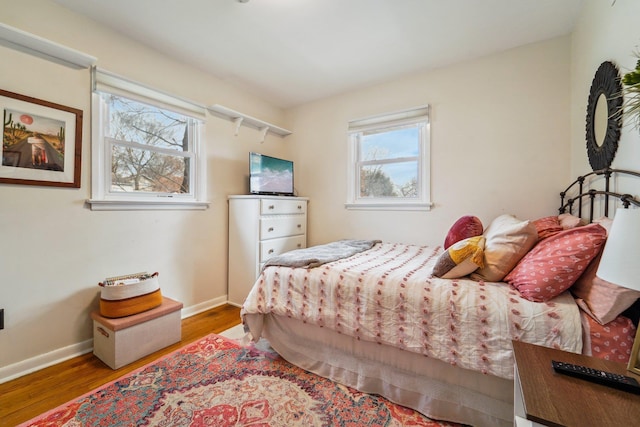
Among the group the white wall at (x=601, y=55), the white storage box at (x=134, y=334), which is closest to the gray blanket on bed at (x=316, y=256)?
the white storage box at (x=134, y=334)

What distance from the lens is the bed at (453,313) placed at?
1154 mm

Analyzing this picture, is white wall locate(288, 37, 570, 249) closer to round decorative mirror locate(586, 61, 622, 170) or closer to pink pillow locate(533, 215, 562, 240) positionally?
round decorative mirror locate(586, 61, 622, 170)

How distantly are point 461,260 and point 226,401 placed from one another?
1537 millimetres

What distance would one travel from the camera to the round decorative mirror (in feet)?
4.66

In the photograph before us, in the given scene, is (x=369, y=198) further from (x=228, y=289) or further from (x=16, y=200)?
(x=16, y=200)

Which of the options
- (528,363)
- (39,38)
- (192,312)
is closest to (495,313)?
(528,363)

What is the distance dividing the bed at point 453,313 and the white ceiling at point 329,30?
1.37m

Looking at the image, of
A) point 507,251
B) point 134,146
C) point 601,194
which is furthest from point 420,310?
point 134,146

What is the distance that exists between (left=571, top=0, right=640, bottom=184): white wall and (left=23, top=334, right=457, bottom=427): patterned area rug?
168 centimetres

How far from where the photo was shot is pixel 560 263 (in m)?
1.19

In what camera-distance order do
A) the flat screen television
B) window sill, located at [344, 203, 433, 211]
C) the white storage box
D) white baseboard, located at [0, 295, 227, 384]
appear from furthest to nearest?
1. the flat screen television
2. window sill, located at [344, 203, 433, 211]
3. the white storage box
4. white baseboard, located at [0, 295, 227, 384]

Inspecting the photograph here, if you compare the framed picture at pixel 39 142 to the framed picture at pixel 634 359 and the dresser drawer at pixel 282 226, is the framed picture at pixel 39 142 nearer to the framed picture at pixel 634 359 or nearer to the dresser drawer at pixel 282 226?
the dresser drawer at pixel 282 226

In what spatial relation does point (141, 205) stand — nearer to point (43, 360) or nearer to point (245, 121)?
point (43, 360)

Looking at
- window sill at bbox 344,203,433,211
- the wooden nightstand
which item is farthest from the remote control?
window sill at bbox 344,203,433,211
